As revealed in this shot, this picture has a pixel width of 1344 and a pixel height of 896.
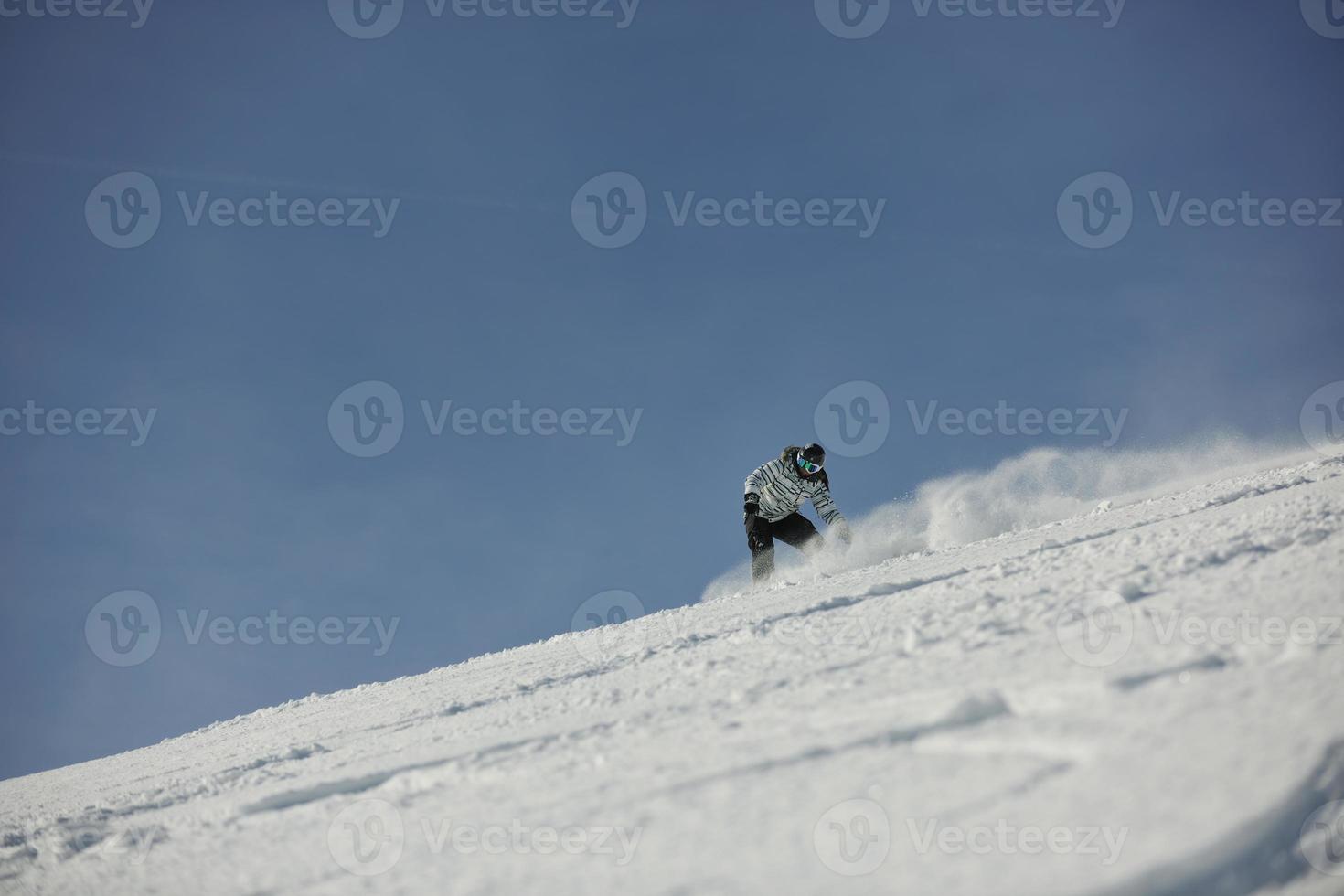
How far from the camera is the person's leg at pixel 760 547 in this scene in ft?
34.7

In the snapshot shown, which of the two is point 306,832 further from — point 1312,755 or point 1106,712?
point 1312,755

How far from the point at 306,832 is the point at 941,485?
37.4 feet

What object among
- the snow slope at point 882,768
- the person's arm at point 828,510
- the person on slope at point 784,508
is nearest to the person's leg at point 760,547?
the person on slope at point 784,508

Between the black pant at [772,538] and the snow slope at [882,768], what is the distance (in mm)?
5381

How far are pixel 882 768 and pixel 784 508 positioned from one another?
330 inches

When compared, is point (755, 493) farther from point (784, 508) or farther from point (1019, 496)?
point (1019, 496)

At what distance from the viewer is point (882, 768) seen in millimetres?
2283

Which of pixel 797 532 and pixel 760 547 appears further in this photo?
pixel 797 532

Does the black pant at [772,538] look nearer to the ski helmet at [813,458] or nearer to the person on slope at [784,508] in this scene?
the person on slope at [784,508]

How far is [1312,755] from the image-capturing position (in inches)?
72.6

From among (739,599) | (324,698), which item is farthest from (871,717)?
(324,698)

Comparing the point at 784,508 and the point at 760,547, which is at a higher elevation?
the point at 784,508

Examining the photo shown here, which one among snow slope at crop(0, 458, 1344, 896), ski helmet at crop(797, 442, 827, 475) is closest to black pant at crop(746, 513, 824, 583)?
ski helmet at crop(797, 442, 827, 475)

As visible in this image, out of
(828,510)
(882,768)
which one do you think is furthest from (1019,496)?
(882,768)
